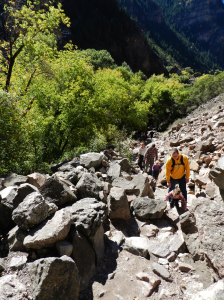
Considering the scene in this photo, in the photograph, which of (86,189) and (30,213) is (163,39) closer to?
(86,189)

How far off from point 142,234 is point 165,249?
76cm

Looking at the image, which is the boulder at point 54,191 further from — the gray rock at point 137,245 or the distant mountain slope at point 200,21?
the distant mountain slope at point 200,21

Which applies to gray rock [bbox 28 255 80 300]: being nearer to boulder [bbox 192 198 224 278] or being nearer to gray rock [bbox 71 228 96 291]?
gray rock [bbox 71 228 96 291]

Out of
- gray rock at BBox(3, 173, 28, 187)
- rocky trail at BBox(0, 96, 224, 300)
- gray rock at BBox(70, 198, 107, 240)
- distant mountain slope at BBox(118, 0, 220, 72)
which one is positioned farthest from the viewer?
distant mountain slope at BBox(118, 0, 220, 72)

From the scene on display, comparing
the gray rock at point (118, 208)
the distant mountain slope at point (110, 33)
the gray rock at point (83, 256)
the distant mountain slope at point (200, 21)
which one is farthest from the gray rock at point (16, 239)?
the distant mountain slope at point (200, 21)

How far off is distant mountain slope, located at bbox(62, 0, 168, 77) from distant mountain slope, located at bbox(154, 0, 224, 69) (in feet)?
418

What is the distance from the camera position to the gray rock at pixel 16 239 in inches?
119

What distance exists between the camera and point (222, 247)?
9.84ft

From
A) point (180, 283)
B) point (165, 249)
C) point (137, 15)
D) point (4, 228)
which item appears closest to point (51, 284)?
point (4, 228)

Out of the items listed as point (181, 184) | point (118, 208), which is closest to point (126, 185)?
point (118, 208)

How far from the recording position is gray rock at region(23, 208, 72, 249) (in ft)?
9.39

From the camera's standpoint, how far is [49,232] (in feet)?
9.62

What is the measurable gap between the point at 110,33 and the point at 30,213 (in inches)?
2848

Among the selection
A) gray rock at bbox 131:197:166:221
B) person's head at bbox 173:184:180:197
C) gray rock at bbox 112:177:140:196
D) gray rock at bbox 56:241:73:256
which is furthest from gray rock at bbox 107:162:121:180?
gray rock at bbox 56:241:73:256
